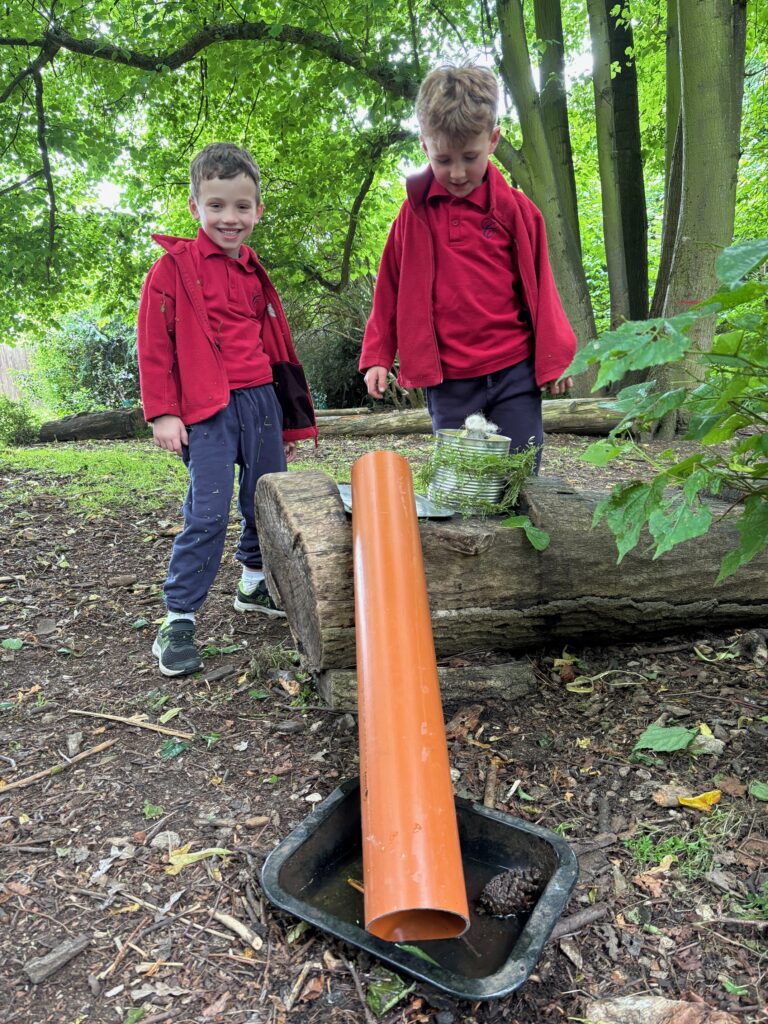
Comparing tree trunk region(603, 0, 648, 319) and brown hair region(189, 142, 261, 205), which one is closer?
brown hair region(189, 142, 261, 205)

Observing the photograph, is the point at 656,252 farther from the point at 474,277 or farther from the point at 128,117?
the point at 474,277

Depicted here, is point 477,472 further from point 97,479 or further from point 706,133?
point 706,133

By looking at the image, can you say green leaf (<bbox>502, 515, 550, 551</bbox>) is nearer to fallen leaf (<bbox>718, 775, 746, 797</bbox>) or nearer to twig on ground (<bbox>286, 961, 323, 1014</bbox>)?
fallen leaf (<bbox>718, 775, 746, 797</bbox>)

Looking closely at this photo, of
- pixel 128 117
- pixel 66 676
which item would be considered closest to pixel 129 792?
pixel 66 676

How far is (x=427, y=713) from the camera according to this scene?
163 centimetres

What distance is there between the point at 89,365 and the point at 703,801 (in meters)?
14.6

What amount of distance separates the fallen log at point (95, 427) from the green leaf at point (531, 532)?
322 inches

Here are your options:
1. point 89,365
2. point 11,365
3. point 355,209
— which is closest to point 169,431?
point 355,209

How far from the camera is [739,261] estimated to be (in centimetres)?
124

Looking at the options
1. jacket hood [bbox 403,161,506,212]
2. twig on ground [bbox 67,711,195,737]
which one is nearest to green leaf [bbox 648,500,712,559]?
twig on ground [bbox 67,711,195,737]

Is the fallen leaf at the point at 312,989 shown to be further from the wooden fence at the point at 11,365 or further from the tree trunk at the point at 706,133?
the wooden fence at the point at 11,365

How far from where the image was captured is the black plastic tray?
1.32 metres

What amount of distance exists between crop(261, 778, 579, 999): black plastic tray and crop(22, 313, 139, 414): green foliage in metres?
13.3

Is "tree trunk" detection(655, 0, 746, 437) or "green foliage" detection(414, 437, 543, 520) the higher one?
"tree trunk" detection(655, 0, 746, 437)
